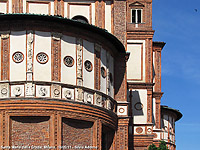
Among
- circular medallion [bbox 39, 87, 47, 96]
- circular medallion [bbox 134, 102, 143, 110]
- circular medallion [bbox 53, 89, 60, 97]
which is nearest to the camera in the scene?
circular medallion [bbox 39, 87, 47, 96]

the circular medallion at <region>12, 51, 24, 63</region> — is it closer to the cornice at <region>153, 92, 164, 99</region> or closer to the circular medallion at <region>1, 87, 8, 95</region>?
the circular medallion at <region>1, 87, 8, 95</region>

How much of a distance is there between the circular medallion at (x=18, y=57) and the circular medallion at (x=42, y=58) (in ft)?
3.25

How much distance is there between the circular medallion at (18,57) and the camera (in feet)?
117

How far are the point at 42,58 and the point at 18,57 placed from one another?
1.49 metres

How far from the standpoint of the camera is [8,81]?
116ft

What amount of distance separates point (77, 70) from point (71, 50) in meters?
1.34

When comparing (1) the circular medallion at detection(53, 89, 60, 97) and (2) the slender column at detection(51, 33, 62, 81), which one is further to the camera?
(2) the slender column at detection(51, 33, 62, 81)

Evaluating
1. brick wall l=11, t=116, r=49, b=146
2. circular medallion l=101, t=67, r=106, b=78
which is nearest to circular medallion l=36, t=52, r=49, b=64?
brick wall l=11, t=116, r=49, b=146

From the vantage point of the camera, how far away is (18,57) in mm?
35812

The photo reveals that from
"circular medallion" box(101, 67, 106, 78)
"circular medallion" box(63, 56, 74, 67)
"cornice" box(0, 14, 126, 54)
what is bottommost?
"circular medallion" box(101, 67, 106, 78)

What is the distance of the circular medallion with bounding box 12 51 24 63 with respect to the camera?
3575 cm

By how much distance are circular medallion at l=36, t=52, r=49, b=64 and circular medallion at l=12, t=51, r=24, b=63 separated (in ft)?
3.25

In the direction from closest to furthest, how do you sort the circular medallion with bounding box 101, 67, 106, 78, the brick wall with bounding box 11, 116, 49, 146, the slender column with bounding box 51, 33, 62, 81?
1. the brick wall with bounding box 11, 116, 49, 146
2. the slender column with bounding box 51, 33, 62, 81
3. the circular medallion with bounding box 101, 67, 106, 78

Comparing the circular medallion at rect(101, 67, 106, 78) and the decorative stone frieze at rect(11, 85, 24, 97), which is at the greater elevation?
the circular medallion at rect(101, 67, 106, 78)
